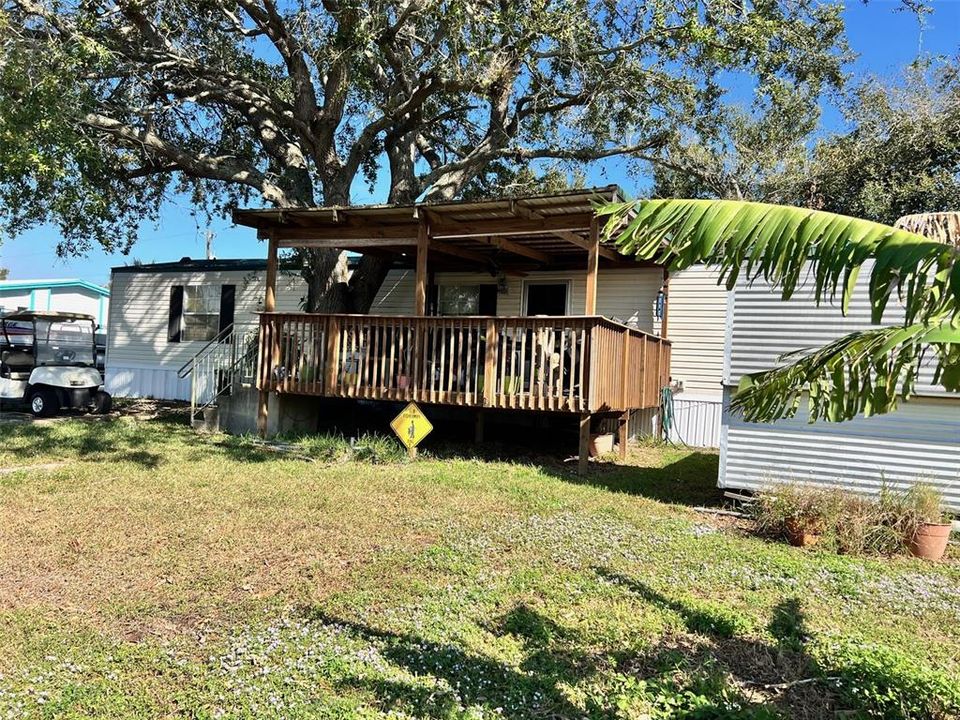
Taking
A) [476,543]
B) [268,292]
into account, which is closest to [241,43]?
[268,292]

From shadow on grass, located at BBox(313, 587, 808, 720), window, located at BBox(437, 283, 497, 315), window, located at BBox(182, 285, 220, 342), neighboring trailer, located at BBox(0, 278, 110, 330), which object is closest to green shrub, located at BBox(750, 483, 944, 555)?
shadow on grass, located at BBox(313, 587, 808, 720)

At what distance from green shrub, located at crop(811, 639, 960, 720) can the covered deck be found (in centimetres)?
501

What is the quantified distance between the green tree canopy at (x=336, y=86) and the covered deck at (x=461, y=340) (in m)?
1.71

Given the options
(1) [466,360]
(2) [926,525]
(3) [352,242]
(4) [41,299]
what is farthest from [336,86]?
(4) [41,299]

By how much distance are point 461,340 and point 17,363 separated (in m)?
9.81

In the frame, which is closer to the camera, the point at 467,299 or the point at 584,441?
the point at 584,441

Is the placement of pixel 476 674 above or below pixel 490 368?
below

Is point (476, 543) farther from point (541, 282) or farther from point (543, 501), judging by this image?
point (541, 282)

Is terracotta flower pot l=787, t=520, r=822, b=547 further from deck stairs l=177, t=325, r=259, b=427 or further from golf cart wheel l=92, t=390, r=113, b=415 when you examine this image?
golf cart wheel l=92, t=390, r=113, b=415

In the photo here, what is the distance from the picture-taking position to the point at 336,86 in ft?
36.7

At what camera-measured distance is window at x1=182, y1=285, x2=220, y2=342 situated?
1584 centimetres

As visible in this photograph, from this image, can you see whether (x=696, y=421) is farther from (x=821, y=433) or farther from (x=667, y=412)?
(x=821, y=433)

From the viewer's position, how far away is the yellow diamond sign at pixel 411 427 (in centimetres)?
893

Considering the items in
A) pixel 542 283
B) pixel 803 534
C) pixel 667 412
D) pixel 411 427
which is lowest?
pixel 803 534
